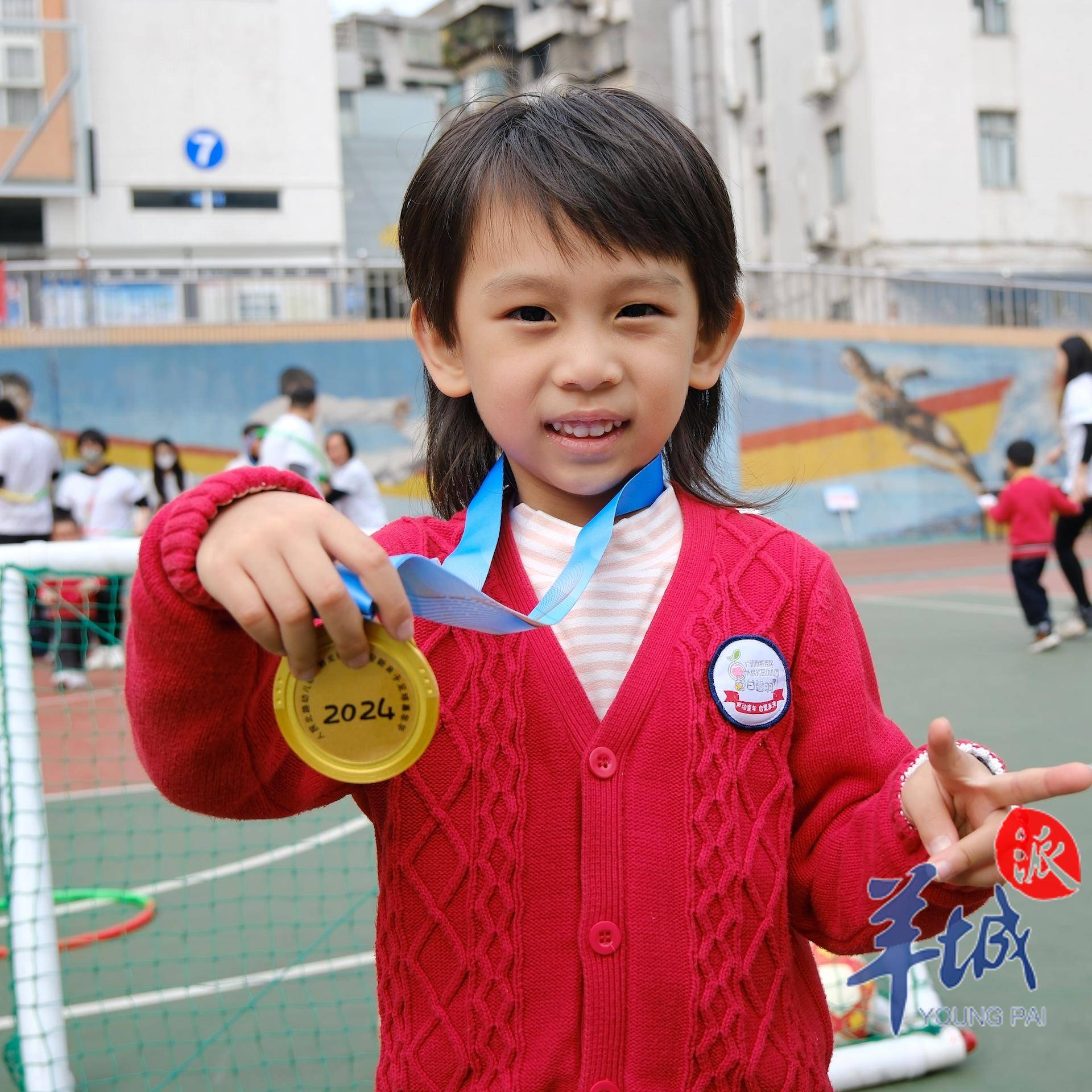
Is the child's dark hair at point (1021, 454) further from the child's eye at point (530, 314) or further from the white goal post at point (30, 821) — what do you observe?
the child's eye at point (530, 314)

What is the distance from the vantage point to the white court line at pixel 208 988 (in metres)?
3.02

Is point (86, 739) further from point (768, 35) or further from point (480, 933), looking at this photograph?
point (768, 35)

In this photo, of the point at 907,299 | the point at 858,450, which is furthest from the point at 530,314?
the point at 907,299

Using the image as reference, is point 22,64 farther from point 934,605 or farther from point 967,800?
point 967,800

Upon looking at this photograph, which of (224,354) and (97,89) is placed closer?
(224,354)

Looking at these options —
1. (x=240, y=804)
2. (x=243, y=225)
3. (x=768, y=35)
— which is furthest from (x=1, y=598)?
(x=768, y=35)

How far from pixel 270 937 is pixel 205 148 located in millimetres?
18855

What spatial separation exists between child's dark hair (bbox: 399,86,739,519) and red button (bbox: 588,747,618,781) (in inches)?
14.4

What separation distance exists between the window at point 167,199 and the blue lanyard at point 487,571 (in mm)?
20491

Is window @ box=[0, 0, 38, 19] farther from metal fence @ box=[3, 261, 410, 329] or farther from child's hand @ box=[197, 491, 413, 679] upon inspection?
child's hand @ box=[197, 491, 413, 679]

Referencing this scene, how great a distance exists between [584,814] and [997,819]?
374mm

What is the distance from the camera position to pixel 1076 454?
277 inches

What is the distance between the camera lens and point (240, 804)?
119 centimetres

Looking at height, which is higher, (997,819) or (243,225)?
(243,225)
